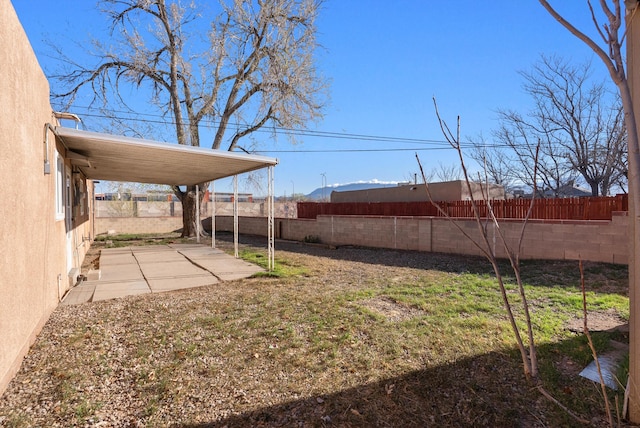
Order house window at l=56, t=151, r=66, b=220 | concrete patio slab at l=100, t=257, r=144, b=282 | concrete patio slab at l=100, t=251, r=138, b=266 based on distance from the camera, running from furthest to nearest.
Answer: concrete patio slab at l=100, t=251, r=138, b=266 < concrete patio slab at l=100, t=257, r=144, b=282 < house window at l=56, t=151, r=66, b=220

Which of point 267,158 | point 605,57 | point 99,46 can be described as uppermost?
point 99,46

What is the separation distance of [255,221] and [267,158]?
40.0 feet

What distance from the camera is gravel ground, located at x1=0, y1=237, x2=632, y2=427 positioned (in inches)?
96.3

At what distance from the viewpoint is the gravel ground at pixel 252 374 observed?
2.45 meters

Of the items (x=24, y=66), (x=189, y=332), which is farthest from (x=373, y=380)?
(x=24, y=66)

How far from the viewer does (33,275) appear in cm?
349

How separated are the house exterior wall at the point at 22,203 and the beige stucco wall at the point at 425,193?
11.6m

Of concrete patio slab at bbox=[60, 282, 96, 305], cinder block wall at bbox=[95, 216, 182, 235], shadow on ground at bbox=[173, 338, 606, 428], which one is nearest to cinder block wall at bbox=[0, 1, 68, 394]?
concrete patio slab at bbox=[60, 282, 96, 305]

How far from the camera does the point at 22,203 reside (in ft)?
10.1

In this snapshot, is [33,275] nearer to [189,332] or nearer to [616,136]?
[189,332]

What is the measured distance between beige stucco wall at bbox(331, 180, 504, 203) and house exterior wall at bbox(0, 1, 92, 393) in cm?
1157

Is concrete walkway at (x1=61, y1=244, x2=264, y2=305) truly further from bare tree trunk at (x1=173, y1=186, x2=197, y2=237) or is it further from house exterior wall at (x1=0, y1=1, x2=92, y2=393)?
bare tree trunk at (x1=173, y1=186, x2=197, y2=237)

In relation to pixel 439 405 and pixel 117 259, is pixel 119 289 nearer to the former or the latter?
pixel 117 259

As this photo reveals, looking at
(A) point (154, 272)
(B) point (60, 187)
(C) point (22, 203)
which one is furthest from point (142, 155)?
(C) point (22, 203)
